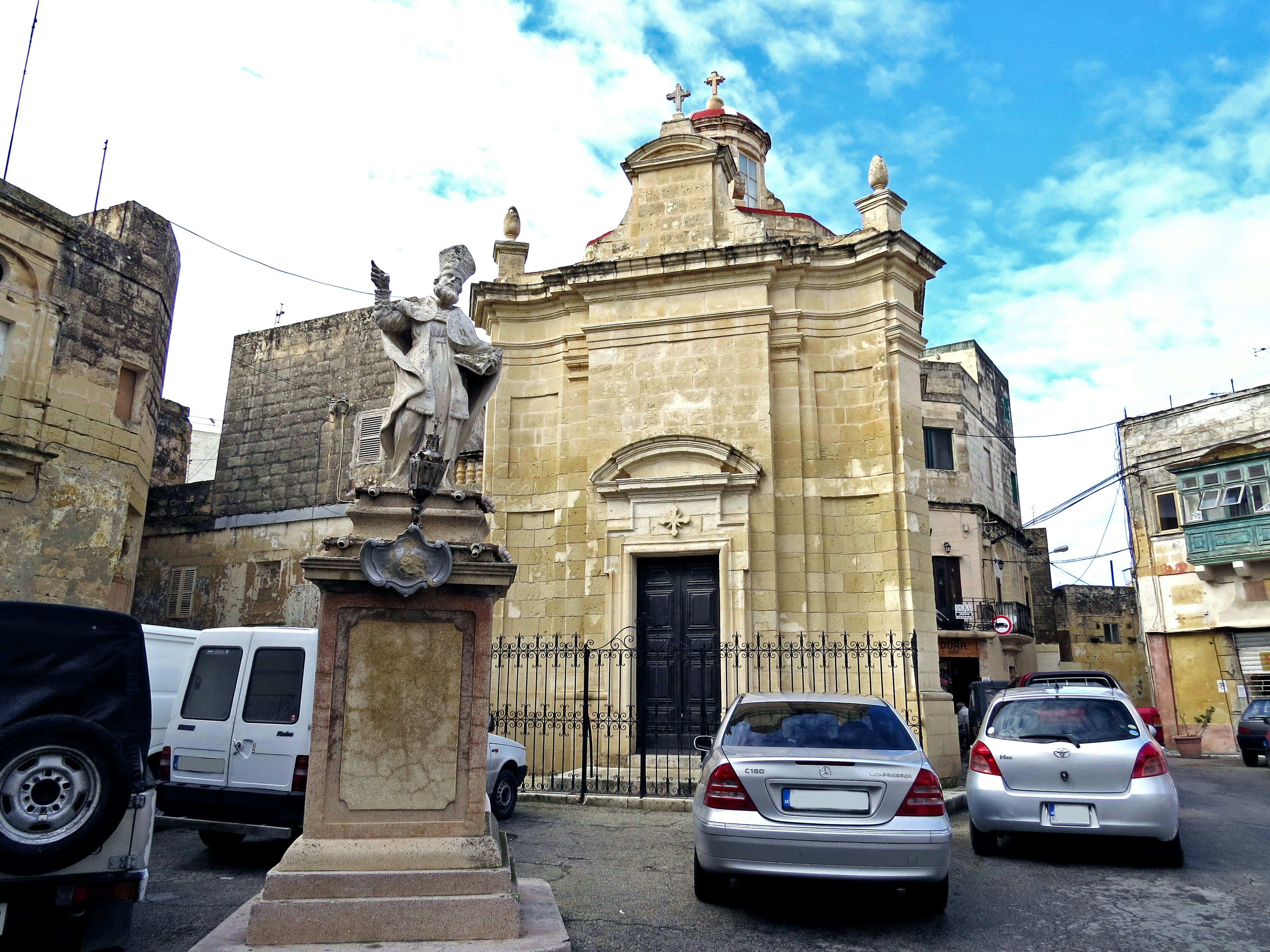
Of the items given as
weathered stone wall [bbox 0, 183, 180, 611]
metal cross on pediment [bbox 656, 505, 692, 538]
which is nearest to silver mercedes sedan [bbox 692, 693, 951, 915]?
metal cross on pediment [bbox 656, 505, 692, 538]

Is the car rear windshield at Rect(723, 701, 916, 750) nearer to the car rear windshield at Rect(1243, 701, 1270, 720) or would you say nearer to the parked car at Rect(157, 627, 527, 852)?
the parked car at Rect(157, 627, 527, 852)

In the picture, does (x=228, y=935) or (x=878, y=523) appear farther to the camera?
(x=878, y=523)

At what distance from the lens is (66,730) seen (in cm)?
438

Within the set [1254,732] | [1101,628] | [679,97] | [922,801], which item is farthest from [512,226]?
[1101,628]

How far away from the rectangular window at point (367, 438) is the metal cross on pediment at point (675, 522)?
9947 mm

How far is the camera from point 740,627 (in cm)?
1193

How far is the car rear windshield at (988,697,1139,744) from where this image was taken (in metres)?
7.11

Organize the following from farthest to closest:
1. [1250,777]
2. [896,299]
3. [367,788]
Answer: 1. [1250,777]
2. [896,299]
3. [367,788]

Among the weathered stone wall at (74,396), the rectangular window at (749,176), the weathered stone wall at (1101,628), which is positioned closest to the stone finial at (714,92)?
the rectangular window at (749,176)

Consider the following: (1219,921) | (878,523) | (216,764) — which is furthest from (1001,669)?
→ (216,764)

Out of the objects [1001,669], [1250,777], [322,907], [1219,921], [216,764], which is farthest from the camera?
[1001,669]

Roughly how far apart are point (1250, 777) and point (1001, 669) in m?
11.6

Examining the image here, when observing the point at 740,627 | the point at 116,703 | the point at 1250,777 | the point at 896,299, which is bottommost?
the point at 1250,777

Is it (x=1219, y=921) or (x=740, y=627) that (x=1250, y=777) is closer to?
(x=740, y=627)
